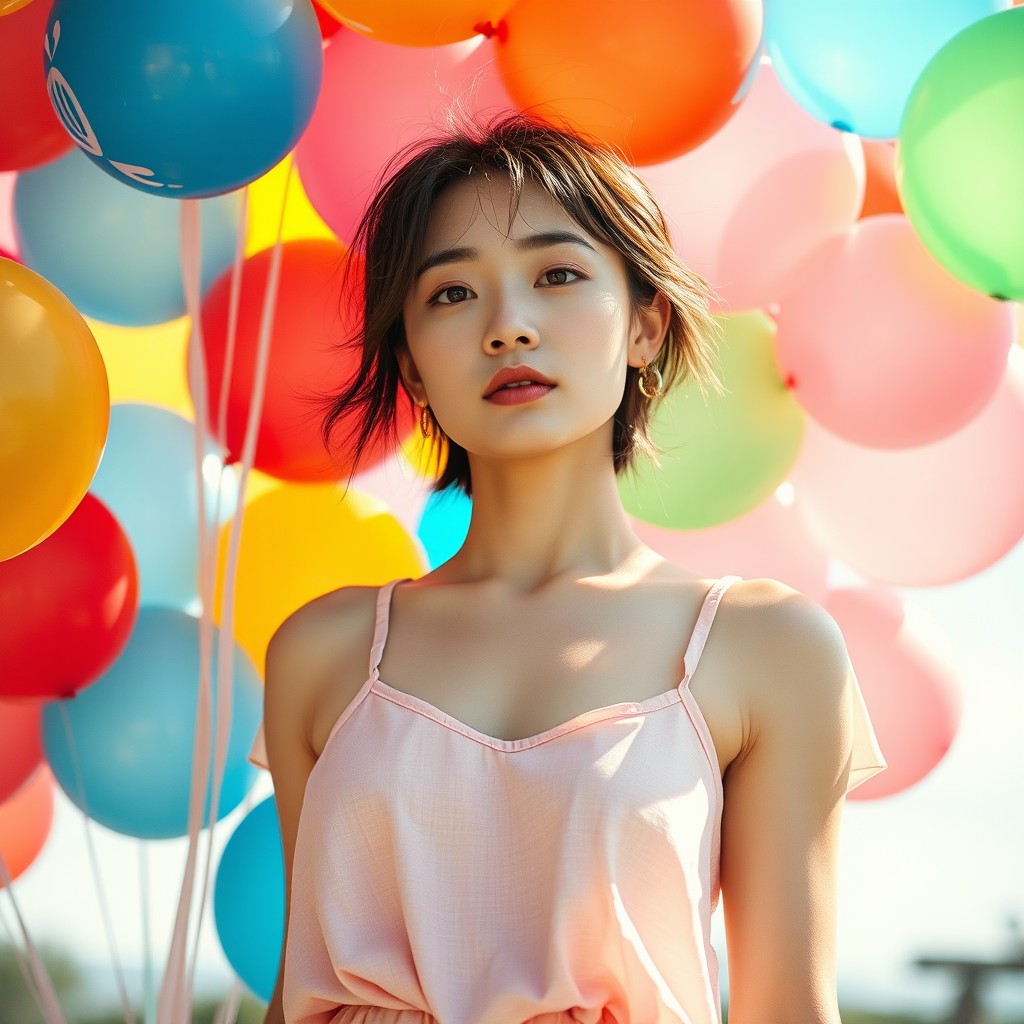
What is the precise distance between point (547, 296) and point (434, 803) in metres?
0.51

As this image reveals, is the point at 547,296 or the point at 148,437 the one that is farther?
the point at 148,437

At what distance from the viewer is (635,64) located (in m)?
1.58

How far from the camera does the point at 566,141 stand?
142 centimetres

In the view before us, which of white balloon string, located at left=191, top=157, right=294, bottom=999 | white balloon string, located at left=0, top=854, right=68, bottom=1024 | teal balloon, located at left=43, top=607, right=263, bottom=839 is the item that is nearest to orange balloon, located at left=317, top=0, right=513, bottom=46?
white balloon string, located at left=191, top=157, right=294, bottom=999

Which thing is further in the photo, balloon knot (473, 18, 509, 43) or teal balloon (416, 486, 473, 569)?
teal balloon (416, 486, 473, 569)

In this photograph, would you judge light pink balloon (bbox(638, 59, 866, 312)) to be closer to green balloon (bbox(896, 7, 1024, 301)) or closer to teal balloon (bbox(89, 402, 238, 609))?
green balloon (bbox(896, 7, 1024, 301))

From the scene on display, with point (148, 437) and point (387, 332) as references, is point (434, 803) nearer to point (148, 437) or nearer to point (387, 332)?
point (387, 332)

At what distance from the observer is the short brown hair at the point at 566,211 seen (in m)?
1.38

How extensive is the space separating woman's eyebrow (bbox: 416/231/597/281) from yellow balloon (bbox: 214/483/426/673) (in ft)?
2.22

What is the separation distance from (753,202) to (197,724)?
1.06 meters

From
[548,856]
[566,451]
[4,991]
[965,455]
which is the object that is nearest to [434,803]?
[548,856]

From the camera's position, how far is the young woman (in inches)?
45.2

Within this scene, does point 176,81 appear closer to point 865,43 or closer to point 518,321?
point 518,321

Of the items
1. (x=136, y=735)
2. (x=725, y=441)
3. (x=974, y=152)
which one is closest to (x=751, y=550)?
(x=725, y=441)
